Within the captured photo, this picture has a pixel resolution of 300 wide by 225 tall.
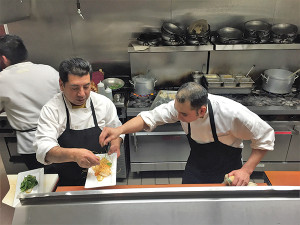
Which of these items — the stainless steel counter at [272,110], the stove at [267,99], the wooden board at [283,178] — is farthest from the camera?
the stove at [267,99]

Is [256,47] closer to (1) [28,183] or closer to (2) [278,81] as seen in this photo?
(2) [278,81]

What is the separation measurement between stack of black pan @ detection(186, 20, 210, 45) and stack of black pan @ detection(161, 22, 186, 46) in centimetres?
10

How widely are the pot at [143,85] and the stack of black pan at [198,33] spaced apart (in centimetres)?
76

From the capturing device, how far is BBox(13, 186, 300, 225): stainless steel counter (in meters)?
1.04

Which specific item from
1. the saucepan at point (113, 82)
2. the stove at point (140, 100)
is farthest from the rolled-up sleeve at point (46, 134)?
the saucepan at point (113, 82)

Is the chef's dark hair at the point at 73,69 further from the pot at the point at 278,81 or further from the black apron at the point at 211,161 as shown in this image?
the pot at the point at 278,81

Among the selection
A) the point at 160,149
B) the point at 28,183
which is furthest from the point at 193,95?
the point at 160,149

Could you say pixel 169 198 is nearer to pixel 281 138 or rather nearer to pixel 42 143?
pixel 42 143

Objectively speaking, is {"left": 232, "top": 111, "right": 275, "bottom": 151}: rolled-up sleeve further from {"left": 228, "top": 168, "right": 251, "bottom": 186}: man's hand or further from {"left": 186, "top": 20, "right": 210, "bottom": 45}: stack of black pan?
{"left": 186, "top": 20, "right": 210, "bottom": 45}: stack of black pan

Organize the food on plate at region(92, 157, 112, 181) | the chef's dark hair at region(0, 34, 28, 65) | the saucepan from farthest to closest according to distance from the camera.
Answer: the saucepan, the chef's dark hair at region(0, 34, 28, 65), the food on plate at region(92, 157, 112, 181)

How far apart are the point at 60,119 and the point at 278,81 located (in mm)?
2918

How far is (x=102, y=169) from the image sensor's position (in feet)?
5.83

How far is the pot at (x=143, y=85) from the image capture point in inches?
139

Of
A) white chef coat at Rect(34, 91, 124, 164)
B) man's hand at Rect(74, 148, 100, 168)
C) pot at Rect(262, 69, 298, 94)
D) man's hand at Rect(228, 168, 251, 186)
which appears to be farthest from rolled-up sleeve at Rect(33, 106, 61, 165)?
pot at Rect(262, 69, 298, 94)
